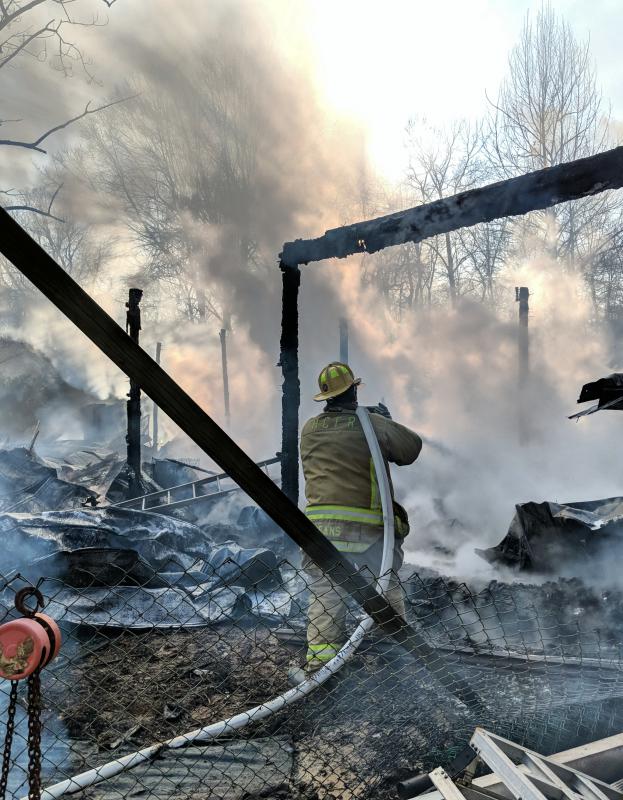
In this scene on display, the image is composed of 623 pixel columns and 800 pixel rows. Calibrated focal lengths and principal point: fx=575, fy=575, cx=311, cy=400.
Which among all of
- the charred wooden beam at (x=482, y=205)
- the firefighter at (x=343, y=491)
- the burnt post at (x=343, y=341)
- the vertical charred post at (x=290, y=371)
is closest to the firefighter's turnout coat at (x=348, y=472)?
the firefighter at (x=343, y=491)

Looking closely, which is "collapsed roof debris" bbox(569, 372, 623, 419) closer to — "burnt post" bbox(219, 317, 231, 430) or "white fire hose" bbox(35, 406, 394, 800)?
"white fire hose" bbox(35, 406, 394, 800)

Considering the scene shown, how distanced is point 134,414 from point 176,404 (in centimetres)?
836

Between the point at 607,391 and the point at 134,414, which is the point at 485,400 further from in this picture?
the point at 607,391

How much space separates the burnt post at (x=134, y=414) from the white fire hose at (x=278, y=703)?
636 cm

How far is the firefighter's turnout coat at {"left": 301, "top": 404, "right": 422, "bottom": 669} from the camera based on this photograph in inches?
147

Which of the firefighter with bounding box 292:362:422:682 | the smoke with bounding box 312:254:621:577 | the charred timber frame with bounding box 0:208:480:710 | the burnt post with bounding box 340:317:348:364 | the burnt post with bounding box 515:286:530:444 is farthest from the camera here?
the burnt post with bounding box 340:317:348:364

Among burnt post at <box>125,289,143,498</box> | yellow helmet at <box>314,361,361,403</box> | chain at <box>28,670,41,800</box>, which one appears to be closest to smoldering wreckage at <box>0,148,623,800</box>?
chain at <box>28,670,41,800</box>

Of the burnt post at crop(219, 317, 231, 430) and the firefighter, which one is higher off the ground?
the burnt post at crop(219, 317, 231, 430)

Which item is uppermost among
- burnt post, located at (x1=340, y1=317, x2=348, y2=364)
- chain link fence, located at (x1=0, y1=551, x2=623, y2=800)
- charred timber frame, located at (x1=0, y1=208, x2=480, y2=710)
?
burnt post, located at (x1=340, y1=317, x2=348, y2=364)

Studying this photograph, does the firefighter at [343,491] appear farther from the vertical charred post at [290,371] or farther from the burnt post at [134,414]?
the burnt post at [134,414]

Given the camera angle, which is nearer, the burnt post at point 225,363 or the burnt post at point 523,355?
the burnt post at point 523,355

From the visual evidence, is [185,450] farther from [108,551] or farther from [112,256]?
[108,551]

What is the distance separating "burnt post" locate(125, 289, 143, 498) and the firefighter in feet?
19.6

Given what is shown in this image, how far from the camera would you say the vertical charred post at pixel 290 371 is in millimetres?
6535
